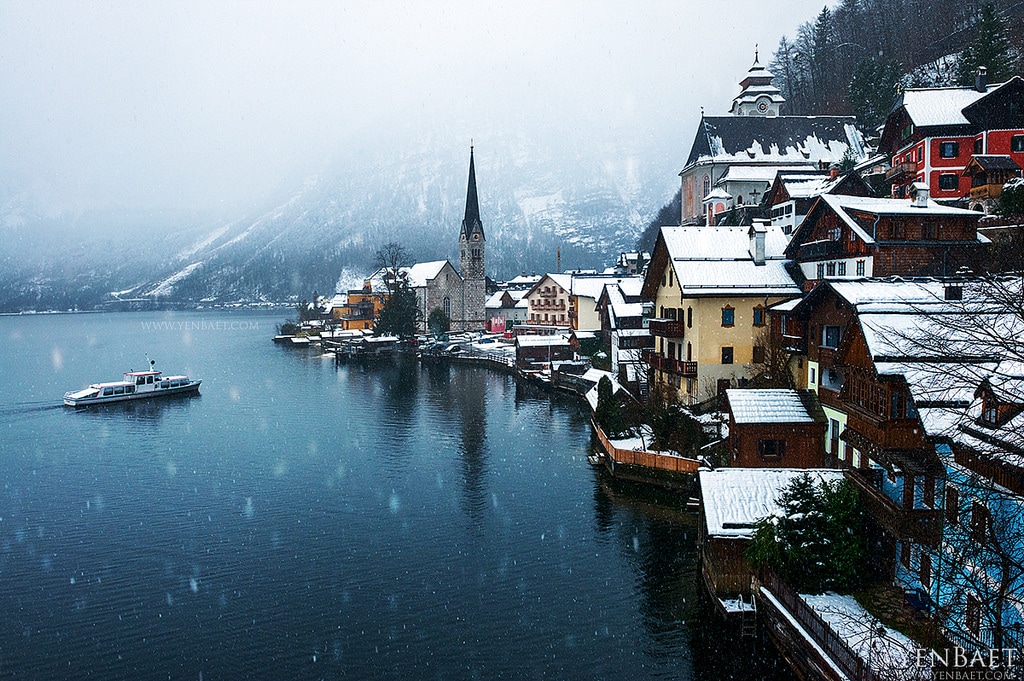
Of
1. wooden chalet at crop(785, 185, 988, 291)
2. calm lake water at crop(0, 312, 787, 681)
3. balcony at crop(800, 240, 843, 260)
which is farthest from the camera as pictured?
balcony at crop(800, 240, 843, 260)

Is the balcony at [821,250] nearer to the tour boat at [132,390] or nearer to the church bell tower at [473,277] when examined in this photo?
the tour boat at [132,390]

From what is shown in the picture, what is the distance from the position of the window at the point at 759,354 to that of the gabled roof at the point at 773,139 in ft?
107

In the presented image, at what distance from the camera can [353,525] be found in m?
22.5

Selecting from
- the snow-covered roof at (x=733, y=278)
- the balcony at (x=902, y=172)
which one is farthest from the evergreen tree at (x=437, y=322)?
the snow-covered roof at (x=733, y=278)

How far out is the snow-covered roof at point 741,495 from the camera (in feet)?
52.6

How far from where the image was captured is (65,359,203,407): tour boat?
4488 cm

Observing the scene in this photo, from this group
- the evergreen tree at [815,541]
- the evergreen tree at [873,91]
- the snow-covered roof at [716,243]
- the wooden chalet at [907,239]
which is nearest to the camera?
the evergreen tree at [815,541]

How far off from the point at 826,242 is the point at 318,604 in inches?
782

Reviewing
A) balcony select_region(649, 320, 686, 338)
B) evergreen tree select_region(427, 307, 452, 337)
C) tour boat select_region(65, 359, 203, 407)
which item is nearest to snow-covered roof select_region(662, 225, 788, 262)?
balcony select_region(649, 320, 686, 338)

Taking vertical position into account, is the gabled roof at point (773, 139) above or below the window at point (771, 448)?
above

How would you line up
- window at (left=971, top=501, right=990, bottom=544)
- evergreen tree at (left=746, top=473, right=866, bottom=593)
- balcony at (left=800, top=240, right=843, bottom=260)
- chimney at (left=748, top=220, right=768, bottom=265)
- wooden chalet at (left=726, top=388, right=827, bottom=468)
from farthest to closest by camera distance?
chimney at (left=748, top=220, right=768, bottom=265) < balcony at (left=800, top=240, right=843, bottom=260) < wooden chalet at (left=726, top=388, right=827, bottom=468) < evergreen tree at (left=746, top=473, right=866, bottom=593) < window at (left=971, top=501, right=990, bottom=544)

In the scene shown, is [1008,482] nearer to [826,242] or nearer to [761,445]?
[761,445]

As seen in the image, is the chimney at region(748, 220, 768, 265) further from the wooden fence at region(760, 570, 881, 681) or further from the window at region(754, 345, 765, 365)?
the wooden fence at region(760, 570, 881, 681)

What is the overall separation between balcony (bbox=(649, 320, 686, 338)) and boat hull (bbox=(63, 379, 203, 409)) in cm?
3111
